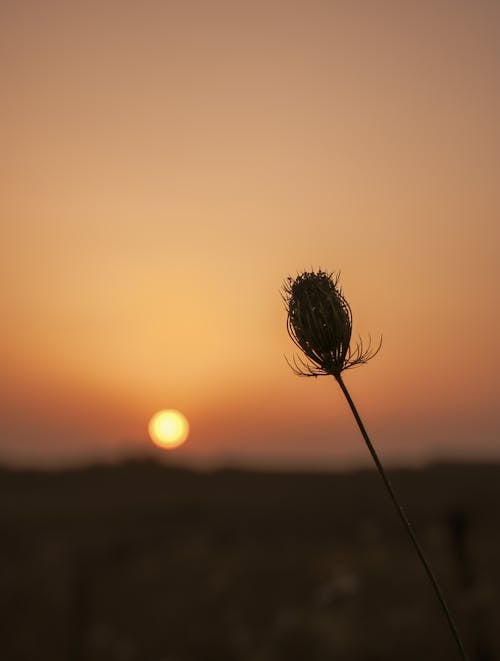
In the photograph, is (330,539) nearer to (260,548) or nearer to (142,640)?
(260,548)

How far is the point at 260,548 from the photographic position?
24.0 meters

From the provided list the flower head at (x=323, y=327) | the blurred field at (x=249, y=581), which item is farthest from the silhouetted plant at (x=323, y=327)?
the blurred field at (x=249, y=581)

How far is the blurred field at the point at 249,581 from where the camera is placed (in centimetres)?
1367

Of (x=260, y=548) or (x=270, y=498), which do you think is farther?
(x=270, y=498)

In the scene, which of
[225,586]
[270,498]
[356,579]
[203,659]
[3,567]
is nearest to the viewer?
[203,659]

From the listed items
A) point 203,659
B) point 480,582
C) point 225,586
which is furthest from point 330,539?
point 203,659

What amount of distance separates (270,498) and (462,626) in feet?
89.3

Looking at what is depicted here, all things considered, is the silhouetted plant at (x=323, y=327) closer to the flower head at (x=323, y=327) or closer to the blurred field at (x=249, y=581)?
the flower head at (x=323, y=327)

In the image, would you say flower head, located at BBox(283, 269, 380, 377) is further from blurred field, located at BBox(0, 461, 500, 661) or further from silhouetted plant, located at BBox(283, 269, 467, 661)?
blurred field, located at BBox(0, 461, 500, 661)

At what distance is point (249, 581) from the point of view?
1944cm

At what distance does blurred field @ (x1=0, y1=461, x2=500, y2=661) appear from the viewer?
44.9 ft

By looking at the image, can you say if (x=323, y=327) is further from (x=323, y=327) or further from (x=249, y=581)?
(x=249, y=581)

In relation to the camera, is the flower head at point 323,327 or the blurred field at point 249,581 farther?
the blurred field at point 249,581

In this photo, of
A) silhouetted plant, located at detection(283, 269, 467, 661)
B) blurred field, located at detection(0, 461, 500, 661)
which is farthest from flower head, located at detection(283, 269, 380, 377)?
blurred field, located at detection(0, 461, 500, 661)
